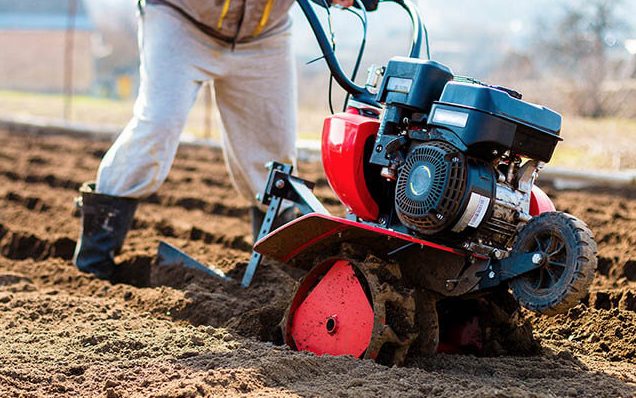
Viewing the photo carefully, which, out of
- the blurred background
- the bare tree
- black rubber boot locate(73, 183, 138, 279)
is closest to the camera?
black rubber boot locate(73, 183, 138, 279)

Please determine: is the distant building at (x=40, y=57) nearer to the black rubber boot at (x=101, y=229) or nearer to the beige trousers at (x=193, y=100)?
the beige trousers at (x=193, y=100)

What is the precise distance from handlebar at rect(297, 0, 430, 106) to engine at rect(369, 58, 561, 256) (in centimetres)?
31

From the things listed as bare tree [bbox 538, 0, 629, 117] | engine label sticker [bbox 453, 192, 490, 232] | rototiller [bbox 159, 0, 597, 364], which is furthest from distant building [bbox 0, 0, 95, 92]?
engine label sticker [bbox 453, 192, 490, 232]

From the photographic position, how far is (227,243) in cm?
434

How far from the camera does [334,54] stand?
2.81 m

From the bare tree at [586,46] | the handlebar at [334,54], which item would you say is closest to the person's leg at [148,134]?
the handlebar at [334,54]

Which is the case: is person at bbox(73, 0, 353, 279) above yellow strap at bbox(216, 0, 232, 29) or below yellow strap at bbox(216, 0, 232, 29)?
below

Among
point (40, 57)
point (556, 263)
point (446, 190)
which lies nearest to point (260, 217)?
point (446, 190)

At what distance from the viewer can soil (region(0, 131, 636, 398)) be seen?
2098 millimetres

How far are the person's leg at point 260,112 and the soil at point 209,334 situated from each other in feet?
1.53

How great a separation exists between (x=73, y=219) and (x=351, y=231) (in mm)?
2905

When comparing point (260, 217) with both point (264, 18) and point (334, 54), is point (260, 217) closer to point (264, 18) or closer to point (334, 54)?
point (264, 18)

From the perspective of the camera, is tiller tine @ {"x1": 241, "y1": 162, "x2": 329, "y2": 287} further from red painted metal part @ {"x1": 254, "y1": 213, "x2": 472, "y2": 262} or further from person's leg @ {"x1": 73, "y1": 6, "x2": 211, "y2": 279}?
person's leg @ {"x1": 73, "y1": 6, "x2": 211, "y2": 279}

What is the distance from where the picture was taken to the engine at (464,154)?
2164mm
